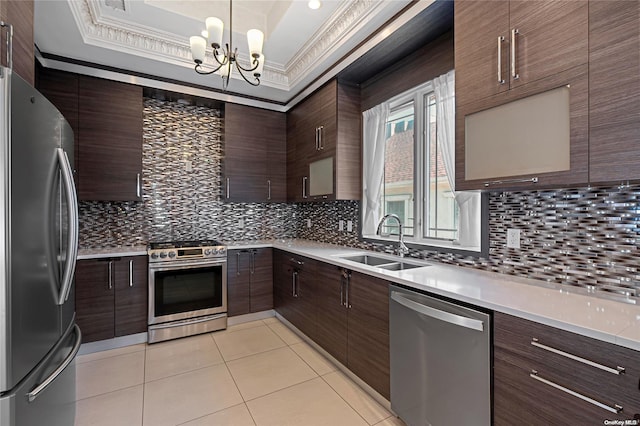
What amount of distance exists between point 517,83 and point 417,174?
1192mm

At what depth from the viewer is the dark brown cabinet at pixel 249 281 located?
3504 millimetres

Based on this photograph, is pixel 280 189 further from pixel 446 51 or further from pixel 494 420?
pixel 494 420

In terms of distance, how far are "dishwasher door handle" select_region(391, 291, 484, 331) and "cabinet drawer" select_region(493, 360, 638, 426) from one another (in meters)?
0.17

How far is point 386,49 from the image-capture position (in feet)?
8.09

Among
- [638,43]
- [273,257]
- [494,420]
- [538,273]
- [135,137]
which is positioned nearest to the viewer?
[638,43]

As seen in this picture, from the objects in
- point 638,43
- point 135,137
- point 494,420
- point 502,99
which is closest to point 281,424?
point 494,420

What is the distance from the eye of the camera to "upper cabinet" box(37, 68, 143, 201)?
291 cm

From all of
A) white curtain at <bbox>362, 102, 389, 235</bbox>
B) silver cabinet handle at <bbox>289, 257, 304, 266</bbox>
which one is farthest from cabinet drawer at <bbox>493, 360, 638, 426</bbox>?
silver cabinet handle at <bbox>289, 257, 304, 266</bbox>

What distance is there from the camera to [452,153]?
2221mm

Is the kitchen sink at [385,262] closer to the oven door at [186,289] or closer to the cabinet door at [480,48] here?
the cabinet door at [480,48]

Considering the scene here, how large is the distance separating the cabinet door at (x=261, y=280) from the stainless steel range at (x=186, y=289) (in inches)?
14.1

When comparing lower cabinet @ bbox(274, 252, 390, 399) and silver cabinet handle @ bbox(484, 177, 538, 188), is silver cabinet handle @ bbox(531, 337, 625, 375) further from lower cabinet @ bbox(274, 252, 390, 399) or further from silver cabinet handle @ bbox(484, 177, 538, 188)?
lower cabinet @ bbox(274, 252, 390, 399)

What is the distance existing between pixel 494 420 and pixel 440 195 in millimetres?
1573

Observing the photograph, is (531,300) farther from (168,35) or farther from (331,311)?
(168,35)
